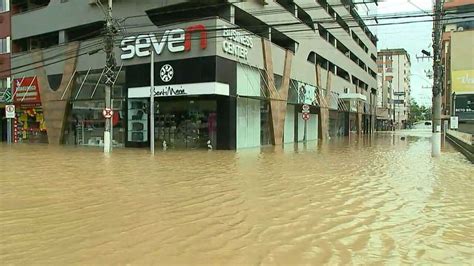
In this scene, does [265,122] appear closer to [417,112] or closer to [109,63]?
[109,63]

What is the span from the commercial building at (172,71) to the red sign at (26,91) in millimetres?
88

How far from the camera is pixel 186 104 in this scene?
102ft

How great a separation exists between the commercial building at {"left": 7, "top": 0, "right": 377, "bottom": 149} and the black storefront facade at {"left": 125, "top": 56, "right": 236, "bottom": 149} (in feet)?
0.21

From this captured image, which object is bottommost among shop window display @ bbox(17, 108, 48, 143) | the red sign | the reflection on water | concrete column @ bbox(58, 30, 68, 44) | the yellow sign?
the reflection on water

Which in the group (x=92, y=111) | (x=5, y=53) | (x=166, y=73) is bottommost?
(x=92, y=111)

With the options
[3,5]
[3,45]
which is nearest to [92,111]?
[3,45]

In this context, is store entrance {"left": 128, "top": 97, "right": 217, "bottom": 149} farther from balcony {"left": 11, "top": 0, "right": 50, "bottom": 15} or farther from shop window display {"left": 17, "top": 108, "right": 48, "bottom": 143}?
balcony {"left": 11, "top": 0, "right": 50, "bottom": 15}

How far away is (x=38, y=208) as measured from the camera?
9.01 meters

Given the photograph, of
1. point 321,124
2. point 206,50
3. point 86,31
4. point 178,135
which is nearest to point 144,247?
point 206,50

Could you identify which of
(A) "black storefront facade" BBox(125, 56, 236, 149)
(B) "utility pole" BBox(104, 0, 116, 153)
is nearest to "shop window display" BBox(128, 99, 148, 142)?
(A) "black storefront facade" BBox(125, 56, 236, 149)

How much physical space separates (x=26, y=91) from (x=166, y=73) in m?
15.8

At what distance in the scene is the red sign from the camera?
37.0 meters

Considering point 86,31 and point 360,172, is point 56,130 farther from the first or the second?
point 360,172

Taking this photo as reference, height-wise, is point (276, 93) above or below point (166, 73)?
below
